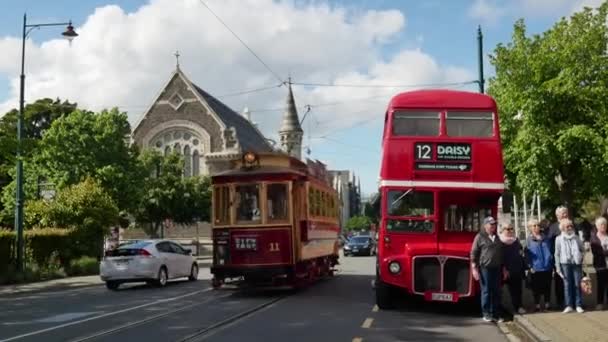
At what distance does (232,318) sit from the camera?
44.7 ft

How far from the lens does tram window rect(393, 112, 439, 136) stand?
48.7 ft

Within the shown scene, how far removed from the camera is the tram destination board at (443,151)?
14.5m

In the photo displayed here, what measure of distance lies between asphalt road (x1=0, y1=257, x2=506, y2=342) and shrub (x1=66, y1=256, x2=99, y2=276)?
9.98 metres

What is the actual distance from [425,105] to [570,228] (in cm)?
361

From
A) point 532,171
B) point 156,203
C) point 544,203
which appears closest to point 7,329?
point 532,171

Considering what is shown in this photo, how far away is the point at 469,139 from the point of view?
47.6 feet

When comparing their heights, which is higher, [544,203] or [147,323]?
[544,203]

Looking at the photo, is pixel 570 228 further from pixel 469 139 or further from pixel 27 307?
pixel 27 307

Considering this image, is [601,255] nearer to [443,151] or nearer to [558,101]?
[443,151]

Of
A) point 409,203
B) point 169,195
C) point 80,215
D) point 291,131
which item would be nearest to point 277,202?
point 409,203

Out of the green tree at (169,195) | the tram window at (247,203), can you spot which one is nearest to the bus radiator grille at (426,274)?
the tram window at (247,203)

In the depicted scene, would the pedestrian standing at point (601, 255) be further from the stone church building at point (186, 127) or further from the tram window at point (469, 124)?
the stone church building at point (186, 127)

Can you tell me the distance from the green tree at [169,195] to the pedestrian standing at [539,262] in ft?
124

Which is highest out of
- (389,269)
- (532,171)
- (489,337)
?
(532,171)
